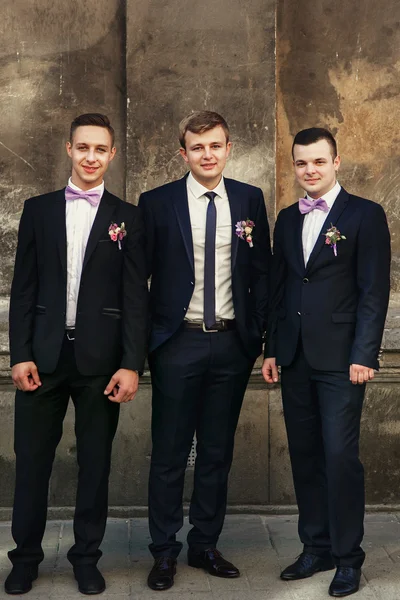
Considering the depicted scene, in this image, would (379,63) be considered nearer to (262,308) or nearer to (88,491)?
(262,308)

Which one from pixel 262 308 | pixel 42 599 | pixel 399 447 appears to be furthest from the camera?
pixel 399 447

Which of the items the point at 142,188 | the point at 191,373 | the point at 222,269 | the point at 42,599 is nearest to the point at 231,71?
the point at 142,188

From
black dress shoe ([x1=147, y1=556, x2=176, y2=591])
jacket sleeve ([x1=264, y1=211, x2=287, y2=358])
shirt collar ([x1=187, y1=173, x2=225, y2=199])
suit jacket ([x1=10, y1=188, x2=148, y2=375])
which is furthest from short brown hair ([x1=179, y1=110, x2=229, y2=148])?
black dress shoe ([x1=147, y1=556, x2=176, y2=591])

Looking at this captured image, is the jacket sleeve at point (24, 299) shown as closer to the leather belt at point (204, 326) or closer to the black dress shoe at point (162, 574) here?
the leather belt at point (204, 326)

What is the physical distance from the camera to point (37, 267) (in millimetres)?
4973

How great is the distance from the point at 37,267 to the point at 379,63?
2.71 m

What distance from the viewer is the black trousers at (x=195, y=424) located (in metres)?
5.11

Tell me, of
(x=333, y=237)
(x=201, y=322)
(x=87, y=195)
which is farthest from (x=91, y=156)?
(x=333, y=237)

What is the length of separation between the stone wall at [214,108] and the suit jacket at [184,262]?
3.41ft

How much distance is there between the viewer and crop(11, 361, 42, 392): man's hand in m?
4.89

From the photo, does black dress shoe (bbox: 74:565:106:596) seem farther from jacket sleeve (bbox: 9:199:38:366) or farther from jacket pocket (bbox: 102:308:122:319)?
jacket pocket (bbox: 102:308:122:319)

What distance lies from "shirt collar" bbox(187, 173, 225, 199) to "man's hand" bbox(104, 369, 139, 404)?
3.01 ft

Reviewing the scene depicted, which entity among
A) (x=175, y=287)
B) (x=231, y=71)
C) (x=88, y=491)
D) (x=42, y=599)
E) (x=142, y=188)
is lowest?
(x=42, y=599)

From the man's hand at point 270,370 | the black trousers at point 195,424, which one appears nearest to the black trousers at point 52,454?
the black trousers at point 195,424
